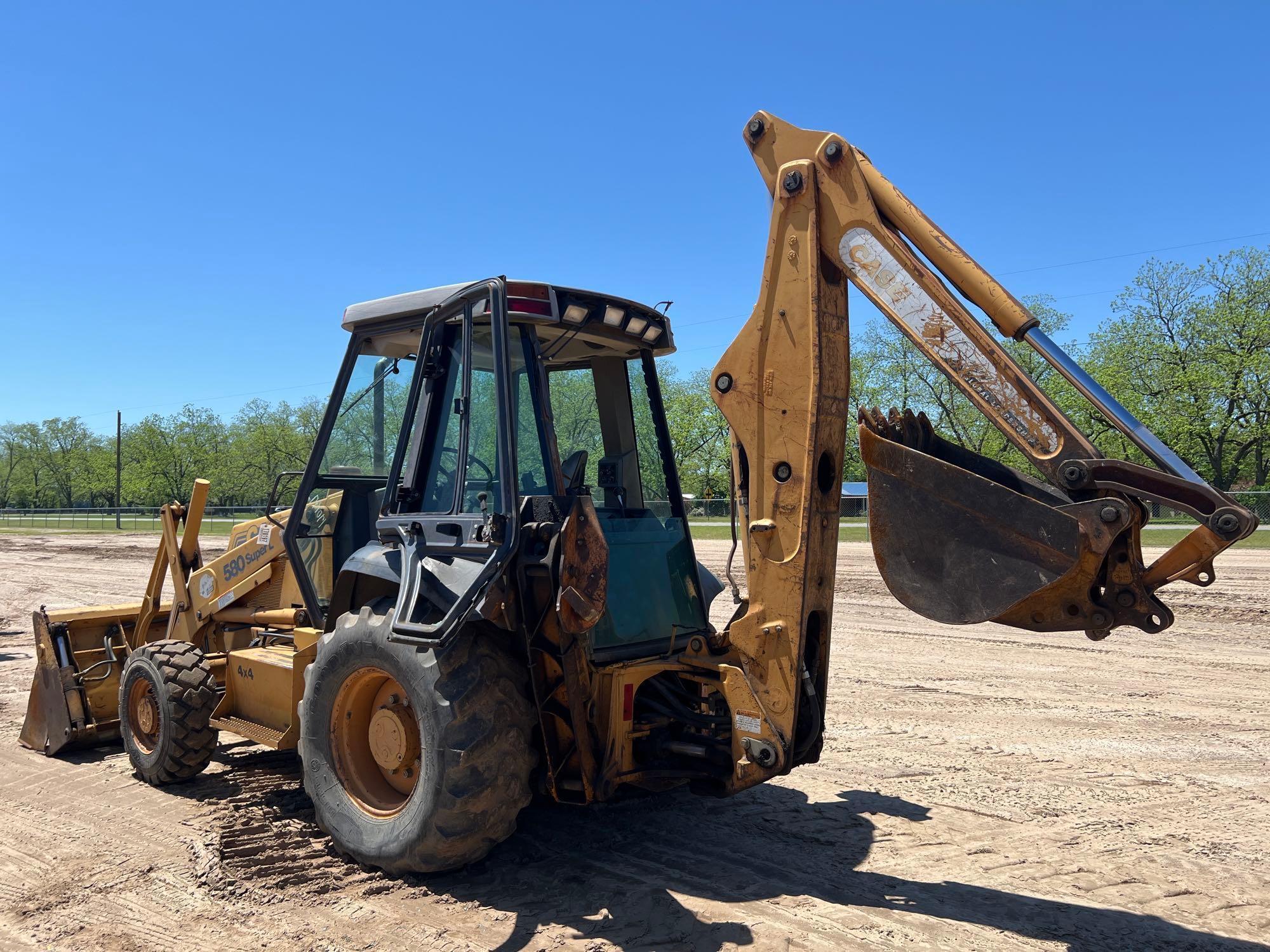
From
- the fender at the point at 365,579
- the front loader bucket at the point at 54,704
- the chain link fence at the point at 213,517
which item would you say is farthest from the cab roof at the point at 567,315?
the chain link fence at the point at 213,517

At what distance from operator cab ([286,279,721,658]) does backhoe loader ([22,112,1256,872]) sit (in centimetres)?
2

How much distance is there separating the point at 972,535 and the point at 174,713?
14.8 ft

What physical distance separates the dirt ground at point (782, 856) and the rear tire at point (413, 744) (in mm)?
241

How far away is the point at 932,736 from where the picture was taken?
6.95m

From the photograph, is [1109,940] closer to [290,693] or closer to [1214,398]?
[290,693]

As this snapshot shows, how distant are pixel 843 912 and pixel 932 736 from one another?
3242 millimetres

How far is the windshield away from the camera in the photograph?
5.17 m

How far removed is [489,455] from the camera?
4.43 metres

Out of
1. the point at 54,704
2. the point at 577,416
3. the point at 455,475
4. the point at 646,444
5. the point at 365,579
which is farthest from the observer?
the point at 54,704

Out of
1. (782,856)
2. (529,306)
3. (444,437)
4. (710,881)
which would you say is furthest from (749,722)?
(529,306)

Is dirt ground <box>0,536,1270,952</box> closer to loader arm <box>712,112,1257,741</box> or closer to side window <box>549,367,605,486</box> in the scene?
loader arm <box>712,112,1257,741</box>

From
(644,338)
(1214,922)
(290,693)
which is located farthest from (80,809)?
(1214,922)

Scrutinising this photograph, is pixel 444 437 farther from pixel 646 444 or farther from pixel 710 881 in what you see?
pixel 710 881

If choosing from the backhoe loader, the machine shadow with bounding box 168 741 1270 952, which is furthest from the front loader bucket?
the backhoe loader
